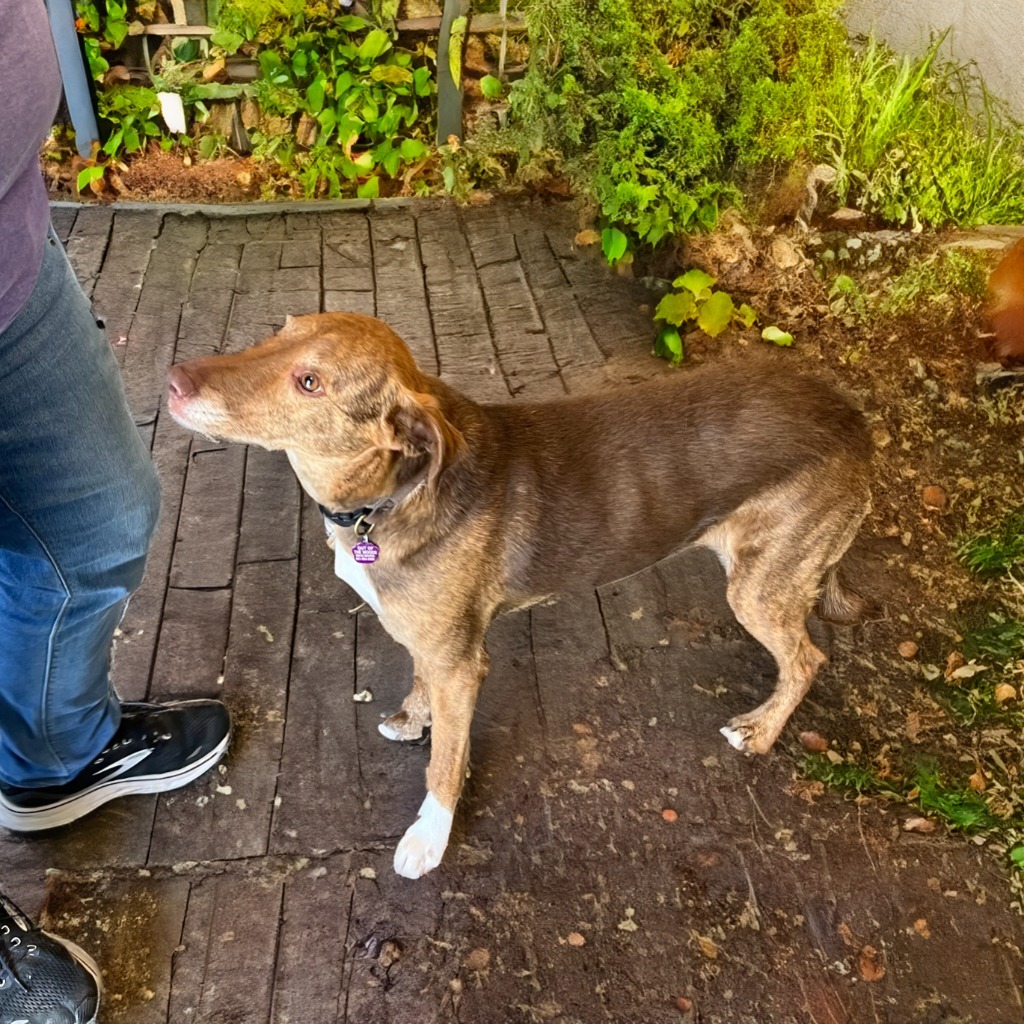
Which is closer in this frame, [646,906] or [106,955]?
[106,955]

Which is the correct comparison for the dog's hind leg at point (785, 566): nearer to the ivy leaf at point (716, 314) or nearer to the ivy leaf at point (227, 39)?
the ivy leaf at point (716, 314)

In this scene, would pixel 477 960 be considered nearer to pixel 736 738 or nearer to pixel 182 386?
pixel 736 738

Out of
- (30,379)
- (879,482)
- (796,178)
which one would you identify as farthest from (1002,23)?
(30,379)

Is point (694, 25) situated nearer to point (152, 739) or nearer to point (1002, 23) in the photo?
point (1002, 23)

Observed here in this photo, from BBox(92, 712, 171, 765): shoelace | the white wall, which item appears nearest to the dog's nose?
BBox(92, 712, 171, 765): shoelace

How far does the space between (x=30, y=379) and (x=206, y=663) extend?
169cm

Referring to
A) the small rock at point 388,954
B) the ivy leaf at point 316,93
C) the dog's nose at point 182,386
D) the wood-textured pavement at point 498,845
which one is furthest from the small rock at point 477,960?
the ivy leaf at point 316,93

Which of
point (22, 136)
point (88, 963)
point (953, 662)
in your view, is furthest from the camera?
point (953, 662)

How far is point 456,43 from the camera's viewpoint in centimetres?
536

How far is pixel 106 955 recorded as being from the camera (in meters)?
2.52

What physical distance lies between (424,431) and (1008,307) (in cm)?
374

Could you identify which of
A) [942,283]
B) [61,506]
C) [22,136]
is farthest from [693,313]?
[22,136]

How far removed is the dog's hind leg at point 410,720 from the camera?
9.90 ft

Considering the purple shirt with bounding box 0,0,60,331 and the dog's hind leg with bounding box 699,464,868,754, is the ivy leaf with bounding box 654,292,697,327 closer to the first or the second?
the dog's hind leg with bounding box 699,464,868,754
